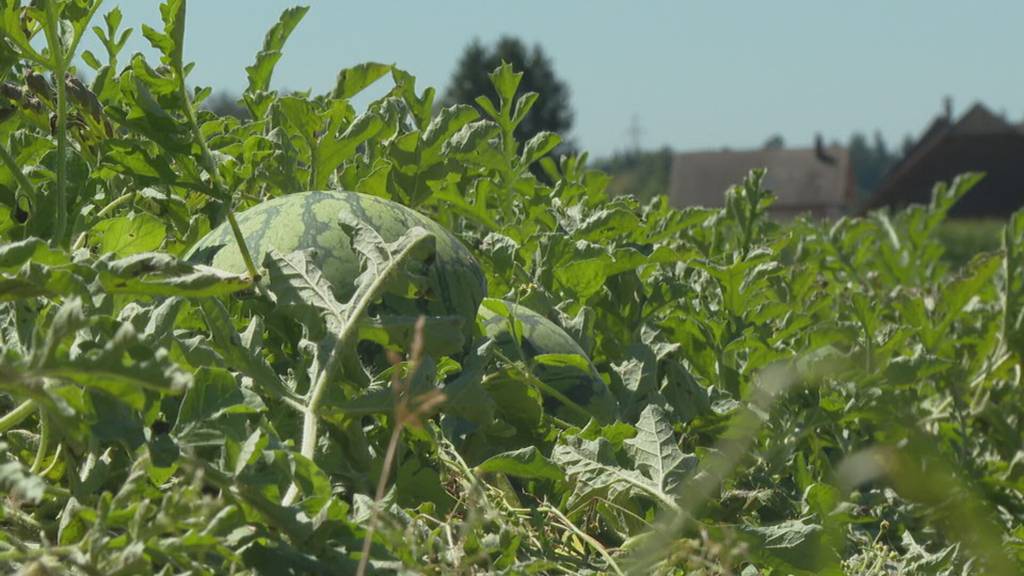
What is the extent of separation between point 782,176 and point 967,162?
12156 mm

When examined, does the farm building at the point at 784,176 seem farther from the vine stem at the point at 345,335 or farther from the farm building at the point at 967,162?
the vine stem at the point at 345,335

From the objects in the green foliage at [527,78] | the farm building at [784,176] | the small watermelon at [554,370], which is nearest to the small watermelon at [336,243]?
the small watermelon at [554,370]

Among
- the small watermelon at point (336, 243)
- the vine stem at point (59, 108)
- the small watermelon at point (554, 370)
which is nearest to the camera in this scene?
the vine stem at point (59, 108)

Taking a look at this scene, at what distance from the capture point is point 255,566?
4.24 feet

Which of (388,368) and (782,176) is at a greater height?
(388,368)

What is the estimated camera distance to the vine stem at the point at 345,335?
150cm

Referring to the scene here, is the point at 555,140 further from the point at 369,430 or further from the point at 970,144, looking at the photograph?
the point at 970,144

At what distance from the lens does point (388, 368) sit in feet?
5.51

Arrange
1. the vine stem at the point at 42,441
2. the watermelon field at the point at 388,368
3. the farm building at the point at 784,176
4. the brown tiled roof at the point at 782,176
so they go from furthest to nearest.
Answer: the brown tiled roof at the point at 782,176 → the farm building at the point at 784,176 → the vine stem at the point at 42,441 → the watermelon field at the point at 388,368

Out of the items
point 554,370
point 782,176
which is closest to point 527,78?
point 782,176

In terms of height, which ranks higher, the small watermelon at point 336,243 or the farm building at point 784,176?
the small watermelon at point 336,243

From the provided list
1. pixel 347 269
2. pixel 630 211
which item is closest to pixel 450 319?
pixel 347 269

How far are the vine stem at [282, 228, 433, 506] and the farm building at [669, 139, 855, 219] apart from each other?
250ft

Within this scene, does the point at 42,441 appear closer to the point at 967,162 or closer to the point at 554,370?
the point at 554,370
